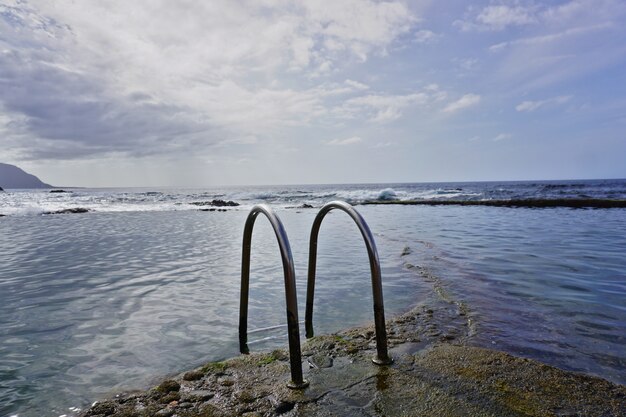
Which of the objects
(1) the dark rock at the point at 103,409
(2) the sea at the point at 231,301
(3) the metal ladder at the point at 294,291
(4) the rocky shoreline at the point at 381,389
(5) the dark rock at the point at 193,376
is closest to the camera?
(4) the rocky shoreline at the point at 381,389

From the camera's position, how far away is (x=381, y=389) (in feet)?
8.38

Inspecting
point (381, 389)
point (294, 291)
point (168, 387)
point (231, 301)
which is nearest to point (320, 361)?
point (381, 389)

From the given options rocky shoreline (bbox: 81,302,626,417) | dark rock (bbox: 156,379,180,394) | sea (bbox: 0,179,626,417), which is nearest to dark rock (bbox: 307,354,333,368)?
rocky shoreline (bbox: 81,302,626,417)

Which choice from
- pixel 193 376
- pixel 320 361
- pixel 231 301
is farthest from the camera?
pixel 231 301

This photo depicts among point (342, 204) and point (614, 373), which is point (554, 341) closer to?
point (614, 373)

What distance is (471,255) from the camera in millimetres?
8523

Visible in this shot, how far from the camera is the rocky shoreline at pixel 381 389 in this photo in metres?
2.32

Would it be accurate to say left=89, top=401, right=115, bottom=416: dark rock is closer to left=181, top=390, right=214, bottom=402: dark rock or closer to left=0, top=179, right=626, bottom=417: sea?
left=0, top=179, right=626, bottom=417: sea

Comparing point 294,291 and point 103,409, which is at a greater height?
point 294,291

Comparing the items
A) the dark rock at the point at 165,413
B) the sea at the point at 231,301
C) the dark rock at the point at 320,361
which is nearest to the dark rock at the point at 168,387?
the dark rock at the point at 165,413

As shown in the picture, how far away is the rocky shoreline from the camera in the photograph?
7.61 feet

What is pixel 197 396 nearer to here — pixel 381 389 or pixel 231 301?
pixel 381 389

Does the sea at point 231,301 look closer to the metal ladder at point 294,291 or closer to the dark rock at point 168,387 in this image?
the dark rock at point 168,387

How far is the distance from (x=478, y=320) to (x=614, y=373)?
1.38 m
